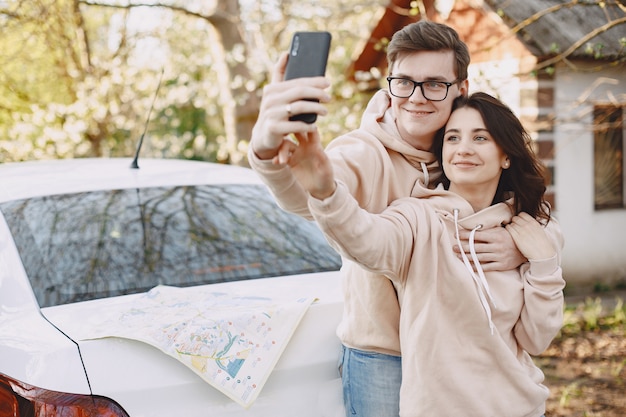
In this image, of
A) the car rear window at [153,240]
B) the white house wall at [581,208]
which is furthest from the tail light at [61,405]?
the white house wall at [581,208]

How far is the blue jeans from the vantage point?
6.54 feet

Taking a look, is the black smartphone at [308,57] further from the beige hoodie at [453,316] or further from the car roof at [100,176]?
the car roof at [100,176]

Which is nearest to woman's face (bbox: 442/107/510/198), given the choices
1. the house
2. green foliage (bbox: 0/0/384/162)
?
green foliage (bbox: 0/0/384/162)

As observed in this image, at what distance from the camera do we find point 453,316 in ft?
6.15

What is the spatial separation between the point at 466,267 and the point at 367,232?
0.37 metres

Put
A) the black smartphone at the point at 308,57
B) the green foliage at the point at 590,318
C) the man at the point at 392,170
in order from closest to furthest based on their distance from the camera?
the black smartphone at the point at 308,57, the man at the point at 392,170, the green foliage at the point at 590,318

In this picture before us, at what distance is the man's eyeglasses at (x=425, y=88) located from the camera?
78.4 inches

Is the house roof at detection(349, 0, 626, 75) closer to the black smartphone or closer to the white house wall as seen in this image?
the white house wall

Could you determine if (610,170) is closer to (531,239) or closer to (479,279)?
(531,239)

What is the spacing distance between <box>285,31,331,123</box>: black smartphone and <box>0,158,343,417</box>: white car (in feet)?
2.69

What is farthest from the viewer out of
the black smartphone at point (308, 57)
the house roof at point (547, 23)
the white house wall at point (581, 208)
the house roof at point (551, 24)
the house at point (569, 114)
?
the white house wall at point (581, 208)

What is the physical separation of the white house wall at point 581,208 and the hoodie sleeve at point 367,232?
792 cm

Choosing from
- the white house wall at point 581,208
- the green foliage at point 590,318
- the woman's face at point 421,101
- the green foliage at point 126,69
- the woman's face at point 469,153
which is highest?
the green foliage at point 126,69

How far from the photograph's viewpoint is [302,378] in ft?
6.88
